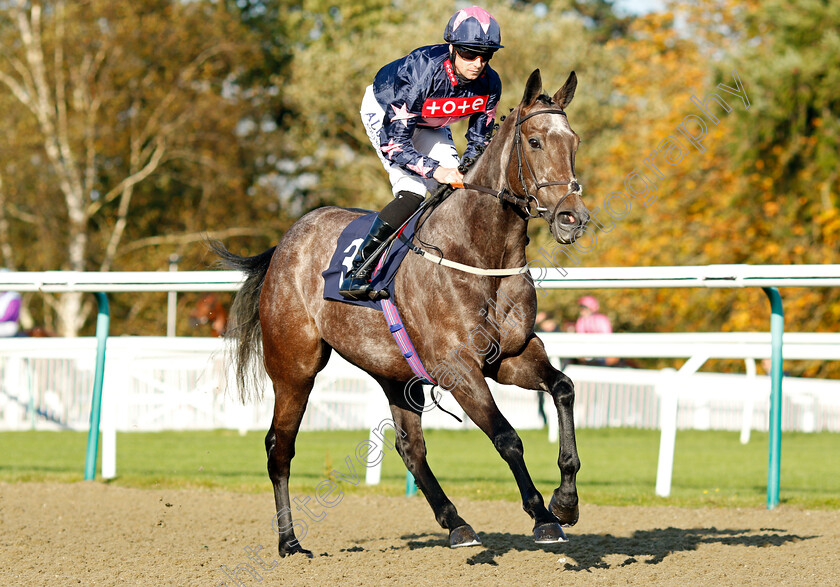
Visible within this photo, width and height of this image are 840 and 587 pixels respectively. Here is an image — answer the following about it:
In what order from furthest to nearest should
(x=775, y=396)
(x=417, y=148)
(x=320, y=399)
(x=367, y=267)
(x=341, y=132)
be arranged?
(x=341, y=132) → (x=320, y=399) → (x=775, y=396) → (x=417, y=148) → (x=367, y=267)

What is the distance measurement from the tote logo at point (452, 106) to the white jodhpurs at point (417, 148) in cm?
24

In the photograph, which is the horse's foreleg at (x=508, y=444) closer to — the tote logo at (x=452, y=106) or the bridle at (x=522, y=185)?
the bridle at (x=522, y=185)

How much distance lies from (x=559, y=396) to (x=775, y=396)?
88.9 inches

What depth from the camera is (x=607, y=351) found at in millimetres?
8109

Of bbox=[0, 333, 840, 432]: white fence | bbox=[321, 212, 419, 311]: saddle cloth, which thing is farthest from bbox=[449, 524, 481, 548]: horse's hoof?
bbox=[0, 333, 840, 432]: white fence

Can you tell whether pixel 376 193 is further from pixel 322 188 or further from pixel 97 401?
pixel 97 401

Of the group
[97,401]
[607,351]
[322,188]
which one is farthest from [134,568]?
[322,188]

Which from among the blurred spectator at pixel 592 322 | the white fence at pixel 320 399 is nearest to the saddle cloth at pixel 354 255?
the white fence at pixel 320 399

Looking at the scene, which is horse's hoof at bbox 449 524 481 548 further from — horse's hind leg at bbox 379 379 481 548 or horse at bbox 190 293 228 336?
horse at bbox 190 293 228 336

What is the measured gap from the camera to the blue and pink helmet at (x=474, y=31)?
14.0 ft

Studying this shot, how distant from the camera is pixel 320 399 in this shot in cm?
1156

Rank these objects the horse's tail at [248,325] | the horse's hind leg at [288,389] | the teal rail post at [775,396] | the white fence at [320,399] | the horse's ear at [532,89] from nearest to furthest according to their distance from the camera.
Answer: the horse's ear at [532,89] → the horse's hind leg at [288,389] → the horse's tail at [248,325] → the teal rail post at [775,396] → the white fence at [320,399]

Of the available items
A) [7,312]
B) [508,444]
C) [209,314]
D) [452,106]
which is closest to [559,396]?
[508,444]

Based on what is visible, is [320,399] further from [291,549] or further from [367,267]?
[367,267]
